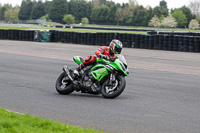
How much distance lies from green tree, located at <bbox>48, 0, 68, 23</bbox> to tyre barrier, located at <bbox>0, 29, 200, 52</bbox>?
13634cm

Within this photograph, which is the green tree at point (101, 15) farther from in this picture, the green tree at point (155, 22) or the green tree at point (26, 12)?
the green tree at point (26, 12)

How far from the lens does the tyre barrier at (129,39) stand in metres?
24.3

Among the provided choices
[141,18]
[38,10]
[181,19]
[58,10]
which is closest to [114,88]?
[181,19]

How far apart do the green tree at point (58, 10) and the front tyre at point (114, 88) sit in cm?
16219

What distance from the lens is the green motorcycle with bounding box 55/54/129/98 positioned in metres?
8.37

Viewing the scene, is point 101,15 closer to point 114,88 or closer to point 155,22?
point 155,22

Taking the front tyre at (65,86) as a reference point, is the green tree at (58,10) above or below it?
above

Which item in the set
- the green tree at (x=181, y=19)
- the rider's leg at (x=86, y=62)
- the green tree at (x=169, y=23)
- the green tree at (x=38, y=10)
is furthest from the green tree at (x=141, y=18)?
the rider's leg at (x=86, y=62)

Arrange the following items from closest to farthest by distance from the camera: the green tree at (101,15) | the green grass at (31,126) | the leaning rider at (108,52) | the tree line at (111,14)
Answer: the green grass at (31,126)
the leaning rider at (108,52)
the tree line at (111,14)
the green tree at (101,15)

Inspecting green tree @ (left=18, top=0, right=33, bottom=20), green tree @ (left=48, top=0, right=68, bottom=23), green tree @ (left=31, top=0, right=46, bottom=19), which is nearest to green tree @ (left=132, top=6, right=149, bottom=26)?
green tree @ (left=48, top=0, right=68, bottom=23)

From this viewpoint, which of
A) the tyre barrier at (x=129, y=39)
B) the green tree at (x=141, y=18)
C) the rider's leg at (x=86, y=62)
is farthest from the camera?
the green tree at (x=141, y=18)

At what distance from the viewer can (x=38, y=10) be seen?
18862 centimetres

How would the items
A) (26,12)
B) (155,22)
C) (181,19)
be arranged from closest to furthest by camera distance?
(155,22) → (181,19) → (26,12)

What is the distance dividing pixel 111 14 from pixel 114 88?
140m
